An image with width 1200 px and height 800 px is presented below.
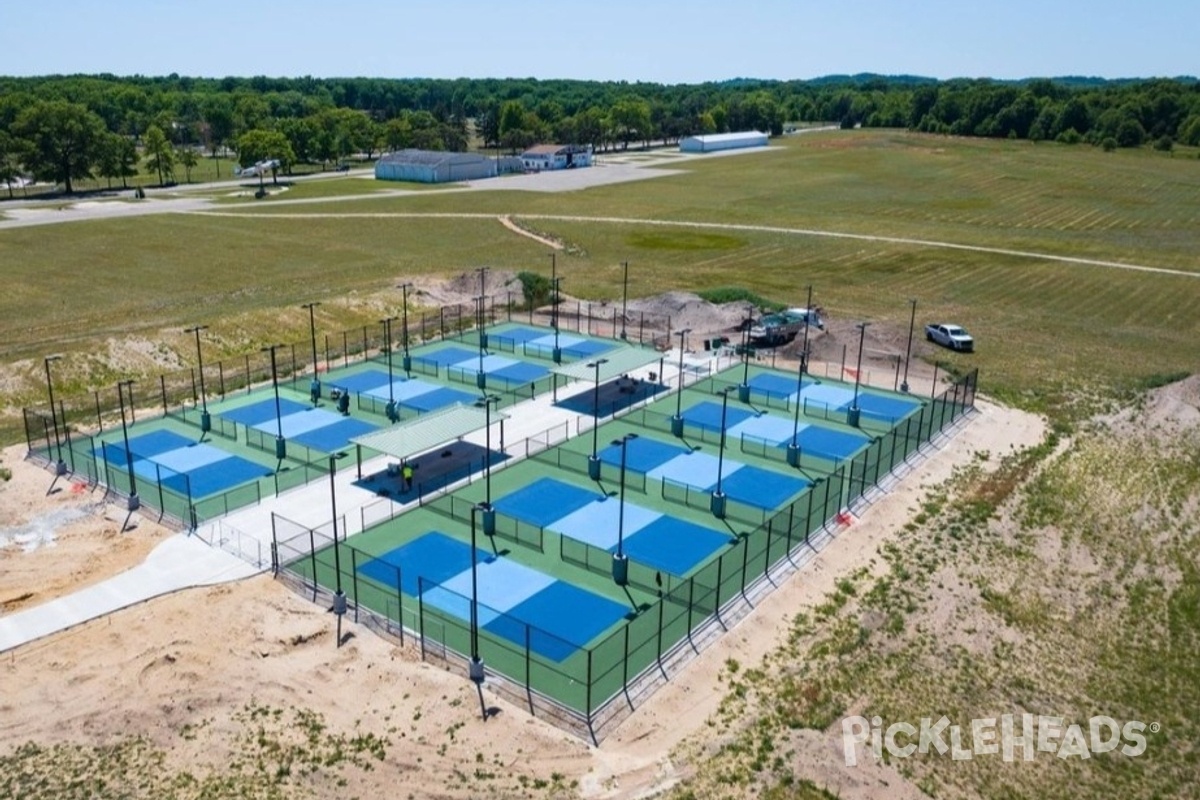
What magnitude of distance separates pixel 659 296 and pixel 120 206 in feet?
255

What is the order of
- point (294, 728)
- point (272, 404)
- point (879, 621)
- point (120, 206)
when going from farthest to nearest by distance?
point (120, 206) < point (272, 404) < point (879, 621) < point (294, 728)

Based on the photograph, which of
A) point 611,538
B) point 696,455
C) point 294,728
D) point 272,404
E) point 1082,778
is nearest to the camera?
point 1082,778

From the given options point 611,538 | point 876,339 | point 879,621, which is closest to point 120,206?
point 876,339

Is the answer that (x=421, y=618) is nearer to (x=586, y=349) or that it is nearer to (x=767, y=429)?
(x=767, y=429)

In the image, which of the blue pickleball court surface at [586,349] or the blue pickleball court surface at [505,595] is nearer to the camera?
the blue pickleball court surface at [505,595]

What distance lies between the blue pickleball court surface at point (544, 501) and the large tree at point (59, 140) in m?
112

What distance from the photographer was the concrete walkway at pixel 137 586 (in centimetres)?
3030

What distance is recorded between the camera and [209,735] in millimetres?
25062

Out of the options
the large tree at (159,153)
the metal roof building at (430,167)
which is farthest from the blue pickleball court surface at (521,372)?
the large tree at (159,153)

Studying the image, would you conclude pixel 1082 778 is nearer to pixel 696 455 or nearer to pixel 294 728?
pixel 294 728

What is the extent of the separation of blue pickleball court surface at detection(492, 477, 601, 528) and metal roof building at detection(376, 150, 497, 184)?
11153 centimetres

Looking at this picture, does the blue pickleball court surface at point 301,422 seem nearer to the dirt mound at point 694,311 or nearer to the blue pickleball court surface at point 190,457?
the blue pickleball court surface at point 190,457

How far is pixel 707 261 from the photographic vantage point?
3607 inches

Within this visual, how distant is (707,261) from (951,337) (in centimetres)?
3274
